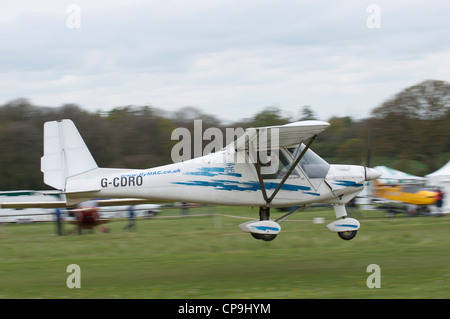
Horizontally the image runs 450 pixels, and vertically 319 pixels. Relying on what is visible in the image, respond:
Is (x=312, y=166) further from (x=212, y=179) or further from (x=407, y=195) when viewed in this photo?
(x=407, y=195)

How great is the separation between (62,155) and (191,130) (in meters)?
25.6

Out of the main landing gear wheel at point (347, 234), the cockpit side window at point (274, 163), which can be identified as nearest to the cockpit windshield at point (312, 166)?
the cockpit side window at point (274, 163)

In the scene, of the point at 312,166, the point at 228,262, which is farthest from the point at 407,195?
the point at 312,166

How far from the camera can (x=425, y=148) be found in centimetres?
3772

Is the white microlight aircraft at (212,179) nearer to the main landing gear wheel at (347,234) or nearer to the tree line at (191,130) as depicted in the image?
the main landing gear wheel at (347,234)

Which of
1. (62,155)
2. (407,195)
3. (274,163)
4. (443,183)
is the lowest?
(407,195)

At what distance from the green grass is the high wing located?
298cm

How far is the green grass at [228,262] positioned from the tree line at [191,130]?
11.0 meters

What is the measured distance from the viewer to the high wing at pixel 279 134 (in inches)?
410

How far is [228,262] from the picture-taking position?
14461 mm

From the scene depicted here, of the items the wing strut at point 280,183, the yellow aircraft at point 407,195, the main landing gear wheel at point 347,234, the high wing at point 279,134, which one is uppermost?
the high wing at point 279,134

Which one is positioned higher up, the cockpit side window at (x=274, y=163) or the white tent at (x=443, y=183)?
the cockpit side window at (x=274, y=163)

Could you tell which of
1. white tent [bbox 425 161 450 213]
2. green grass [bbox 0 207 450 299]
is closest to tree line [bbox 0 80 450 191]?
white tent [bbox 425 161 450 213]
